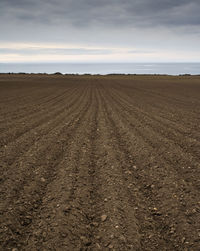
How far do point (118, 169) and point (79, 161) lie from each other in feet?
4.38

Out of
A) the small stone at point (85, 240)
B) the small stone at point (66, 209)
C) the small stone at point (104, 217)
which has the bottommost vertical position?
the small stone at point (85, 240)

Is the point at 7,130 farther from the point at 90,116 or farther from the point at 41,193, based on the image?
the point at 41,193

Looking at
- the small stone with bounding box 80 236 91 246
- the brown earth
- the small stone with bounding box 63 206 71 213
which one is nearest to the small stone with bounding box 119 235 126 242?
the brown earth

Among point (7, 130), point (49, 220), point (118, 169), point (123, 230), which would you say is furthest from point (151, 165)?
point (7, 130)

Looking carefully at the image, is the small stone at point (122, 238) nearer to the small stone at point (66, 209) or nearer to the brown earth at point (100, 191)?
the brown earth at point (100, 191)

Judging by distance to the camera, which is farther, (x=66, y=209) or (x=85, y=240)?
(x=66, y=209)

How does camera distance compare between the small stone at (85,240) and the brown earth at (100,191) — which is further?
the brown earth at (100,191)

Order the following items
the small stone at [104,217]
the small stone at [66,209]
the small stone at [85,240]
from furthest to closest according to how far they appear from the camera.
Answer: the small stone at [66,209] < the small stone at [104,217] < the small stone at [85,240]

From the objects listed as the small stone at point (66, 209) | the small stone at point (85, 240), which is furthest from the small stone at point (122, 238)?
the small stone at point (66, 209)

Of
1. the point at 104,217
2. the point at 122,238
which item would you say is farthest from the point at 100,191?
the point at 122,238

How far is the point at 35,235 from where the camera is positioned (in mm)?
3459

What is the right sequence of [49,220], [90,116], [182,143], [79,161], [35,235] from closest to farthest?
[35,235]
[49,220]
[79,161]
[182,143]
[90,116]

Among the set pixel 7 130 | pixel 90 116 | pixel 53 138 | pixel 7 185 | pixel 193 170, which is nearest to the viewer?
pixel 7 185

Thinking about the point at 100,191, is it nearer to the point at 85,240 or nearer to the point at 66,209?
the point at 66,209
